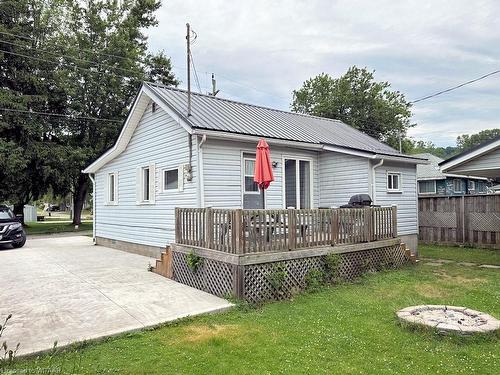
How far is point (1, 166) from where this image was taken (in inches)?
779

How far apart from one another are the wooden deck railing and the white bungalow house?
4.68 ft

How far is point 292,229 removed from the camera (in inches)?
279

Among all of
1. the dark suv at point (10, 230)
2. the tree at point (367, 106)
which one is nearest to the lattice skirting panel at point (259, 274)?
the dark suv at point (10, 230)

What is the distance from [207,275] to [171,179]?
3963 mm

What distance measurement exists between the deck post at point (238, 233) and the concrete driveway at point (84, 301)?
3.04ft

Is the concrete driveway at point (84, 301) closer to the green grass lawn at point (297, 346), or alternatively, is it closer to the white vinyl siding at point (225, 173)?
the green grass lawn at point (297, 346)

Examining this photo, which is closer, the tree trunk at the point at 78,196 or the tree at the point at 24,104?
the tree at the point at 24,104

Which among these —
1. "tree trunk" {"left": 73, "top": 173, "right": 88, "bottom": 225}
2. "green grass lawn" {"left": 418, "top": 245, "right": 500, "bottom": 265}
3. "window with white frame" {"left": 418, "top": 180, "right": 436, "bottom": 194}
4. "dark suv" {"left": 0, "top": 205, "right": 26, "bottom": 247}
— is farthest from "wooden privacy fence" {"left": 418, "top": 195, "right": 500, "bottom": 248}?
"tree trunk" {"left": 73, "top": 173, "right": 88, "bottom": 225}

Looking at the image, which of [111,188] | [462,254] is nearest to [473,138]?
[462,254]

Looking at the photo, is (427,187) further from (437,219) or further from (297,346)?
(297,346)

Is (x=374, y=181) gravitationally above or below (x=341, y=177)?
below

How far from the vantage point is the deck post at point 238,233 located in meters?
6.38

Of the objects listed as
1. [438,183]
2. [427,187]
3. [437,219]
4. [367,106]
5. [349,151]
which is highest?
[367,106]

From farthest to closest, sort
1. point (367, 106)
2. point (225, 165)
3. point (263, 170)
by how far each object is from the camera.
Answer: point (367, 106) → point (225, 165) → point (263, 170)
